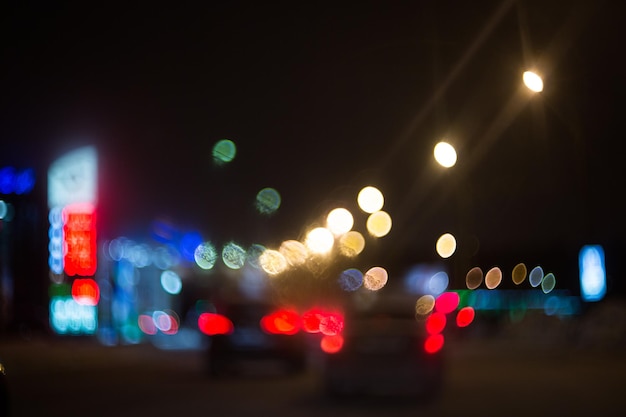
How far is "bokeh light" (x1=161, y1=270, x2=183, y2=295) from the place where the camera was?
5066 cm

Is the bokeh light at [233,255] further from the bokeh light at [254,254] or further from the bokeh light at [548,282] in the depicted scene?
the bokeh light at [548,282]

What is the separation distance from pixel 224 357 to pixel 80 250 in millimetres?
20344

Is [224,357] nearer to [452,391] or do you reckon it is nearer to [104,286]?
[452,391]

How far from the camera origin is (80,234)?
135 feet

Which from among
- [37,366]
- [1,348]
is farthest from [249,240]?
[37,366]

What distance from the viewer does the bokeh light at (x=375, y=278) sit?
61969 millimetres

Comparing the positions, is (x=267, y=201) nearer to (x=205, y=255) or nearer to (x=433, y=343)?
(x=205, y=255)

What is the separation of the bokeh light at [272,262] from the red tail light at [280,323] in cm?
3204

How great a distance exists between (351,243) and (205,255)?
8.69 metres

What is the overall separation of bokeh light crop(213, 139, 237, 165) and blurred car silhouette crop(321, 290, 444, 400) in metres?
25.6

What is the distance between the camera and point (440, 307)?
18453 millimetres

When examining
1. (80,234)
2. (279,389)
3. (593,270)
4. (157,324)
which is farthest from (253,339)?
(157,324)

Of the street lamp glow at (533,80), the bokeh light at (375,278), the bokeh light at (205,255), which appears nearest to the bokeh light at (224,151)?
the bokeh light at (205,255)

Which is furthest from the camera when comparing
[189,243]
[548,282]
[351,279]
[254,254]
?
[548,282]
